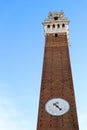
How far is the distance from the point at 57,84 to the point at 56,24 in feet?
29.3

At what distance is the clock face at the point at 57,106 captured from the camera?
82.5 ft

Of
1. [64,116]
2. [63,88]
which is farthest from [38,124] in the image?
[63,88]

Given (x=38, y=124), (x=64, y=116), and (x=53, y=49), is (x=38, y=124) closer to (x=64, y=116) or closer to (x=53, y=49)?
(x=64, y=116)

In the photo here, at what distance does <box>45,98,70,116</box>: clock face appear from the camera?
25.2 meters

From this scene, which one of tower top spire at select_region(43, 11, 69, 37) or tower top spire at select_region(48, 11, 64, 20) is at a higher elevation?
tower top spire at select_region(48, 11, 64, 20)

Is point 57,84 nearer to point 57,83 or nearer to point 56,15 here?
point 57,83

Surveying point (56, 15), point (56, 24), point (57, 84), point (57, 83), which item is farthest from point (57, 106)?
point (56, 15)

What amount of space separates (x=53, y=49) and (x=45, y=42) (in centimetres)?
161

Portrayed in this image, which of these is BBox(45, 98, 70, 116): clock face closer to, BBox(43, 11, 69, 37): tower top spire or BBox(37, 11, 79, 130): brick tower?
BBox(37, 11, 79, 130): brick tower

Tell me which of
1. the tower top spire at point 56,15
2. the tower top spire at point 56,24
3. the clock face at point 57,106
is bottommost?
the clock face at point 57,106

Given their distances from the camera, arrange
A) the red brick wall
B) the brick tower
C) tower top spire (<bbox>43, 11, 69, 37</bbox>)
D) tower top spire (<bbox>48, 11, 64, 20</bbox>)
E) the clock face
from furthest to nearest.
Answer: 1. tower top spire (<bbox>48, 11, 64, 20</bbox>)
2. tower top spire (<bbox>43, 11, 69, 37</bbox>)
3. the clock face
4. the brick tower
5. the red brick wall

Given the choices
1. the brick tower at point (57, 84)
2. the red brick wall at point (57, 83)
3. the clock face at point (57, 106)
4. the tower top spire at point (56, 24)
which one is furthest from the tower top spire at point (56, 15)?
the clock face at point (57, 106)

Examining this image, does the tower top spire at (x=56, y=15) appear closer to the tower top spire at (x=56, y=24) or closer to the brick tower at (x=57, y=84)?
the tower top spire at (x=56, y=24)

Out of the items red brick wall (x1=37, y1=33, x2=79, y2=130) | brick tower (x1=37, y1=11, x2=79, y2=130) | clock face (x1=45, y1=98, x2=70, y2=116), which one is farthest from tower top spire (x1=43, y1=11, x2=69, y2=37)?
clock face (x1=45, y1=98, x2=70, y2=116)
